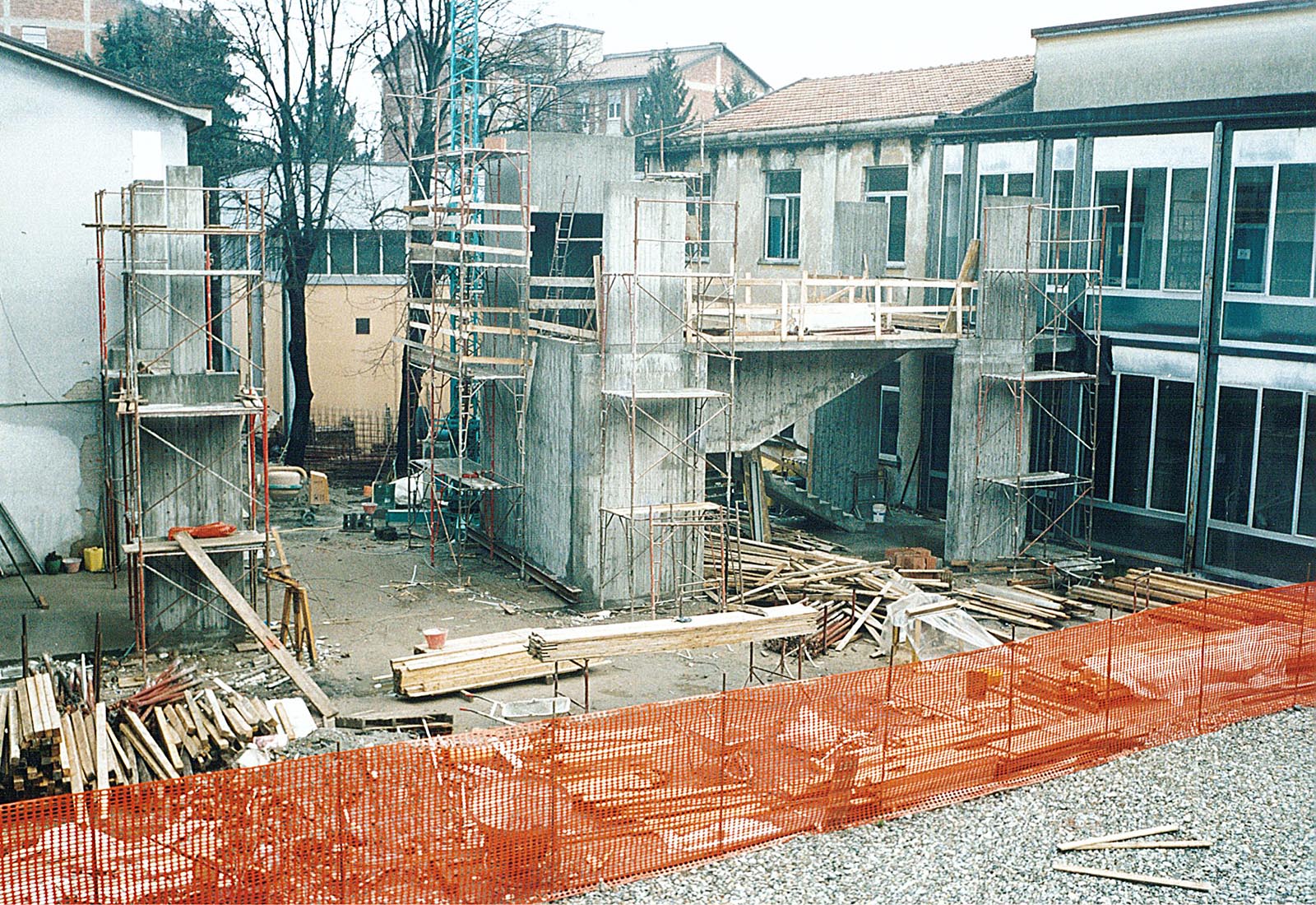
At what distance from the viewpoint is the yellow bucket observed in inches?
923

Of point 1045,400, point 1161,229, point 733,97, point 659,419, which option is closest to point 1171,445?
point 1045,400

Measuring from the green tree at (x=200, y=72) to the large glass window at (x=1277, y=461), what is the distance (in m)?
24.0

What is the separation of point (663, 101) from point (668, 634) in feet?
169

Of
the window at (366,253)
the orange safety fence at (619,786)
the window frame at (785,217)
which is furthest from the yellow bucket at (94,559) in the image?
the window frame at (785,217)

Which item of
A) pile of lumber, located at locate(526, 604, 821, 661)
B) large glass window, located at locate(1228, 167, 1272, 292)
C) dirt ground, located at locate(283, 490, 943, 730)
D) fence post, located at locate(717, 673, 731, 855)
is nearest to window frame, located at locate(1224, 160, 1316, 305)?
large glass window, located at locate(1228, 167, 1272, 292)

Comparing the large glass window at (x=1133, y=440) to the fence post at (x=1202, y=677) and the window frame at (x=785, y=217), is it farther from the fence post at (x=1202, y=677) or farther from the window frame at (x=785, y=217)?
the window frame at (x=785, y=217)

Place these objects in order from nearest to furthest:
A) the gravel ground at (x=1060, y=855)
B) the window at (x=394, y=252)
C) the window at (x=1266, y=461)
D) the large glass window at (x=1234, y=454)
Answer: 1. the gravel ground at (x=1060, y=855)
2. the window at (x=1266, y=461)
3. the large glass window at (x=1234, y=454)
4. the window at (x=394, y=252)

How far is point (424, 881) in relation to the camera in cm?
1173

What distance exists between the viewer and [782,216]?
34688 mm

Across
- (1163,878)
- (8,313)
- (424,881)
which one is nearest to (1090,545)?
(1163,878)

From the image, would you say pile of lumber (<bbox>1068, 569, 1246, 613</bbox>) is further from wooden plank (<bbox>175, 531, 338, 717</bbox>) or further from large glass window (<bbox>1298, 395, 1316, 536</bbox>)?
wooden plank (<bbox>175, 531, 338, 717</bbox>)

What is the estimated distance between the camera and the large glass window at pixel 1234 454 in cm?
2370

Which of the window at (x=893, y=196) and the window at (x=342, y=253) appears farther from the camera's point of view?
the window at (x=342, y=253)

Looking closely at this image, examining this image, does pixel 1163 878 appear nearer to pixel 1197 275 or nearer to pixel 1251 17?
pixel 1197 275
